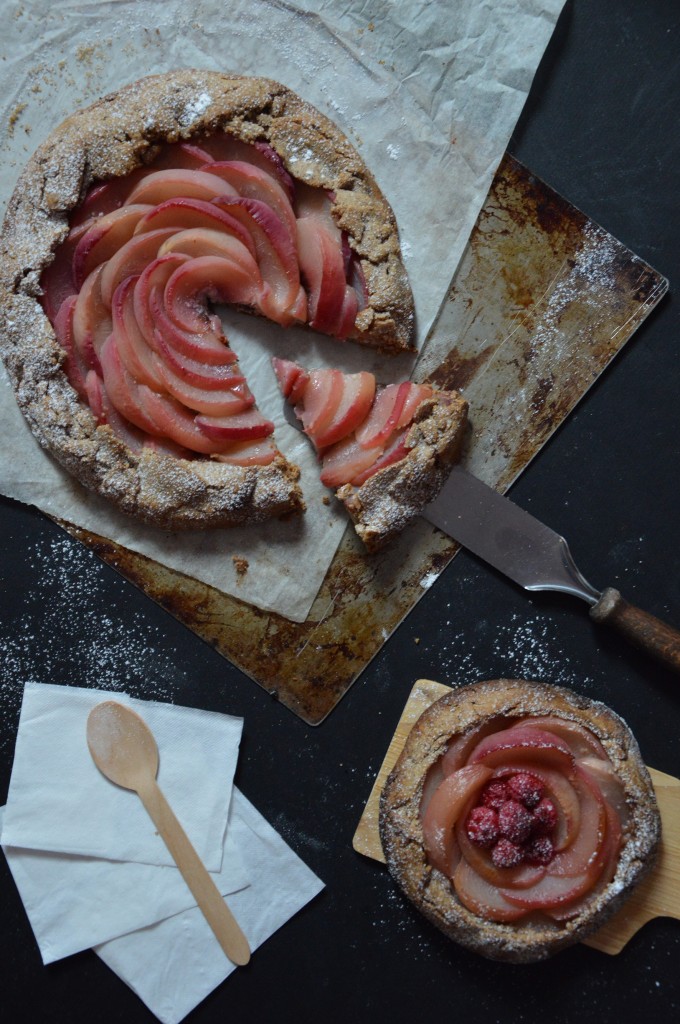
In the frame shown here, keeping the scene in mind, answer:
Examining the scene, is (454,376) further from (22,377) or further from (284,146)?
(22,377)

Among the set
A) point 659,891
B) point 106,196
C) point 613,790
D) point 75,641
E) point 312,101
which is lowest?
point 75,641

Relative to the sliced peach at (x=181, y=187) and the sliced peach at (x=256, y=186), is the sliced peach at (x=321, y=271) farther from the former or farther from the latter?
the sliced peach at (x=181, y=187)

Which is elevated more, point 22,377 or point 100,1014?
point 22,377

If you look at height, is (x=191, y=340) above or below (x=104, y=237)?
below

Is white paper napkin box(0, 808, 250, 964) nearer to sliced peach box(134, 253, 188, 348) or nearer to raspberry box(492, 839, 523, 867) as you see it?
raspberry box(492, 839, 523, 867)

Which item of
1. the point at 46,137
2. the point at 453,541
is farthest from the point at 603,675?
the point at 46,137

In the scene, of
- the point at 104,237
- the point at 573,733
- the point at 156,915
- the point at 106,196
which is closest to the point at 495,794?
the point at 573,733

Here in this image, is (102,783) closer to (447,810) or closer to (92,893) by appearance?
(92,893)
